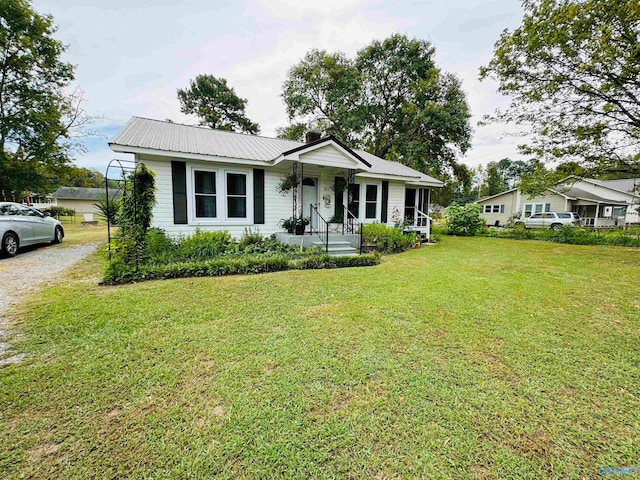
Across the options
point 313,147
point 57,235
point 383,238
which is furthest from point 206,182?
point 57,235

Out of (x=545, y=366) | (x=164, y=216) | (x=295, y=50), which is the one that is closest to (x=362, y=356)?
(x=545, y=366)

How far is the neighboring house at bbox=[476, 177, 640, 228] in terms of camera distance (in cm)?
2433

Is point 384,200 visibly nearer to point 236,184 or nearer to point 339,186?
point 339,186

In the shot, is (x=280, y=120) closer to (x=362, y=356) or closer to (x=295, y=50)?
(x=295, y=50)

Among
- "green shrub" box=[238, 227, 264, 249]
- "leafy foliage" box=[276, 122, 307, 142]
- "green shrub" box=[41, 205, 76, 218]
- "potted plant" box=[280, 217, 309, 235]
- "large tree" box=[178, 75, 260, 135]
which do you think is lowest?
"green shrub" box=[238, 227, 264, 249]

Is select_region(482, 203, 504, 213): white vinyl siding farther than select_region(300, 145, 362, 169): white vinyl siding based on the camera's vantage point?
Yes

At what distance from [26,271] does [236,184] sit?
5577mm

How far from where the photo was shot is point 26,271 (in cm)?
621

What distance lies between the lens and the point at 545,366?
2.76 meters

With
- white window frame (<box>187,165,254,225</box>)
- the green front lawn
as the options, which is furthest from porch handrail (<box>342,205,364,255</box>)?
the green front lawn

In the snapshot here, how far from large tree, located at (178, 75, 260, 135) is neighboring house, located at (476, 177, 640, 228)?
2571 cm

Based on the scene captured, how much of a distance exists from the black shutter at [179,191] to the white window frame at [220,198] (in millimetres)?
112

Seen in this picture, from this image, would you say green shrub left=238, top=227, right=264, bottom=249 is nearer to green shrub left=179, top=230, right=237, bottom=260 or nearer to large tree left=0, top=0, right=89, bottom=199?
green shrub left=179, top=230, right=237, bottom=260

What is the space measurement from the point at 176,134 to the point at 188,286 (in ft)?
22.4
